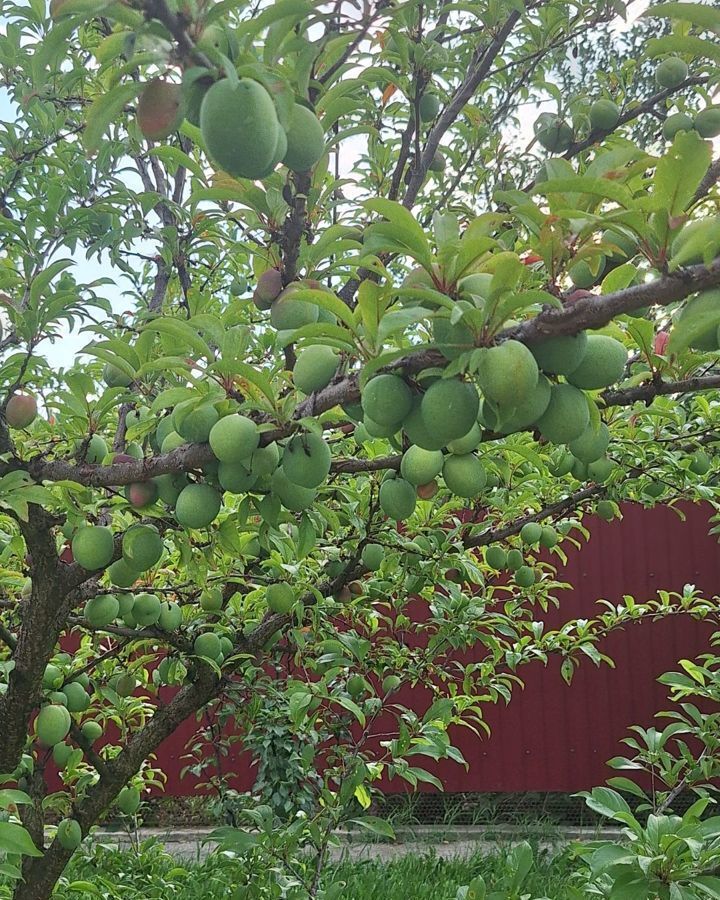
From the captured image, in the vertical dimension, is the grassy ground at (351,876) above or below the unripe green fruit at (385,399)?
below

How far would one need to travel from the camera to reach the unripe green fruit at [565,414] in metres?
0.81

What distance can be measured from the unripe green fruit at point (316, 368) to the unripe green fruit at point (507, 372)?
0.89 feet

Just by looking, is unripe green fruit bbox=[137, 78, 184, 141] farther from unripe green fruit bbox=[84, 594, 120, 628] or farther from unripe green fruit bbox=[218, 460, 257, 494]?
unripe green fruit bbox=[84, 594, 120, 628]

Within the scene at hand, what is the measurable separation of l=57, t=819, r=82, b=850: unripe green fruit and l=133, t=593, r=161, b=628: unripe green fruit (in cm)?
49

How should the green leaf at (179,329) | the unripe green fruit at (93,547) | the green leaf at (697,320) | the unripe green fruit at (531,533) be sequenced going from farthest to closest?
the unripe green fruit at (531,533)
the unripe green fruit at (93,547)
the green leaf at (179,329)
the green leaf at (697,320)

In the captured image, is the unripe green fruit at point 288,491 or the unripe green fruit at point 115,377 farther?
the unripe green fruit at point 115,377

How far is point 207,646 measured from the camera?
1905 millimetres

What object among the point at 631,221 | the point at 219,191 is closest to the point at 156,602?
the point at 219,191

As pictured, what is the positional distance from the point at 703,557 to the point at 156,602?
12.9 feet

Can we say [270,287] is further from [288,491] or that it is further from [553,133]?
[553,133]

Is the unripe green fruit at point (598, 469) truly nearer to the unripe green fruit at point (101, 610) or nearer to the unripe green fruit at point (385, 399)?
the unripe green fruit at point (385, 399)

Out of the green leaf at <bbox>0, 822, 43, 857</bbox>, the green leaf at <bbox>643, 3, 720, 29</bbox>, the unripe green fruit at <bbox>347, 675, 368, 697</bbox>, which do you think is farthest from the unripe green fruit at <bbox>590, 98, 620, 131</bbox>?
the green leaf at <bbox>0, 822, 43, 857</bbox>

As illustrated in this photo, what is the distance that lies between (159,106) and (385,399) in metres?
0.36

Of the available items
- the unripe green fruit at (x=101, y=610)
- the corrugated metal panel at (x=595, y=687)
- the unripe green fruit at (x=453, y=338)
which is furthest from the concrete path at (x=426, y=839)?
the unripe green fruit at (x=453, y=338)
